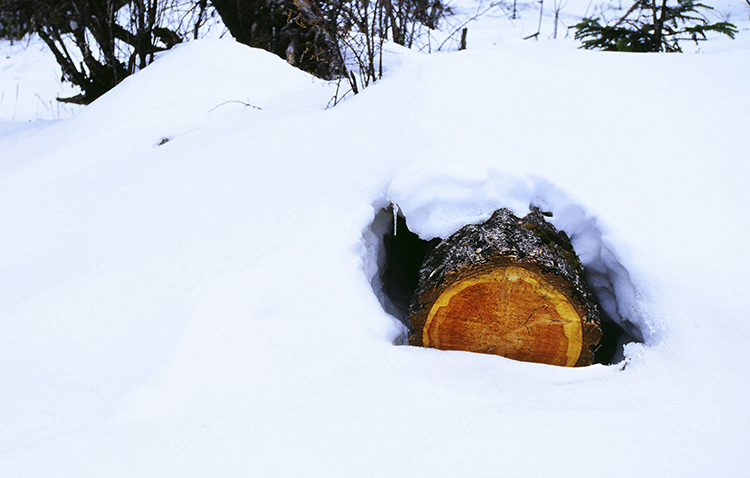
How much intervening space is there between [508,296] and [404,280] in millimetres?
777

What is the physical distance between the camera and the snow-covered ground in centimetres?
106

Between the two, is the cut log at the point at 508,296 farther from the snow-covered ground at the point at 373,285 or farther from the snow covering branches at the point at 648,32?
the snow covering branches at the point at 648,32

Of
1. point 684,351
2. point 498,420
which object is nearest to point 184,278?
point 498,420

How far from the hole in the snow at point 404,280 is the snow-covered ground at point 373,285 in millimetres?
39

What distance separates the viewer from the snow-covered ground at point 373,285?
106 centimetres

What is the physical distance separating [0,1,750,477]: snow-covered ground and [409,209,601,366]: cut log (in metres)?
0.10

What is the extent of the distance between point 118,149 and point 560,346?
8.77 feet

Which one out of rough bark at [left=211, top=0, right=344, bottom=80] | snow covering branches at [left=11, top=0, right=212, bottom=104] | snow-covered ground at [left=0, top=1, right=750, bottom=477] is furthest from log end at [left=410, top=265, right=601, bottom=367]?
snow covering branches at [left=11, top=0, right=212, bottom=104]

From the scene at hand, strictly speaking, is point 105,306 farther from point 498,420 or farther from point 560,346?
point 560,346

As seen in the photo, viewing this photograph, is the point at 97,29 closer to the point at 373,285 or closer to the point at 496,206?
the point at 373,285

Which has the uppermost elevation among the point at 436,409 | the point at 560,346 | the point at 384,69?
the point at 384,69

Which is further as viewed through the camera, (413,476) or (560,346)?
(560,346)

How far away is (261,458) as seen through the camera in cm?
104

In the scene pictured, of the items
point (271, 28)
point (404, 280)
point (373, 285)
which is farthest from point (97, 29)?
point (373, 285)
